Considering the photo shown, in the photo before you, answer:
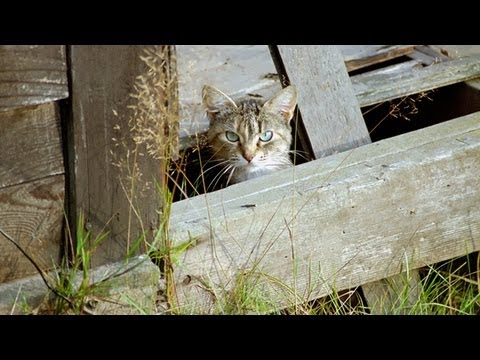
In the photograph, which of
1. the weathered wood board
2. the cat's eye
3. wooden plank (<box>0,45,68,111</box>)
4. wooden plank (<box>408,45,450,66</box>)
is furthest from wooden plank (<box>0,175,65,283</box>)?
wooden plank (<box>408,45,450,66</box>)

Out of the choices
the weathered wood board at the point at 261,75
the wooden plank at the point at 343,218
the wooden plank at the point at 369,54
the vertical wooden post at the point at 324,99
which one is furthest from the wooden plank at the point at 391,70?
the wooden plank at the point at 343,218

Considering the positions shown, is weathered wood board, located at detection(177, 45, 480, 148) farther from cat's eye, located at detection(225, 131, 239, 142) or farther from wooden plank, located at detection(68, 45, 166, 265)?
wooden plank, located at detection(68, 45, 166, 265)

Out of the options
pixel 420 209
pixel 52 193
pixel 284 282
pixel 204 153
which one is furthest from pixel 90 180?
pixel 204 153

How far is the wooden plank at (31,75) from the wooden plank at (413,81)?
2.00 meters

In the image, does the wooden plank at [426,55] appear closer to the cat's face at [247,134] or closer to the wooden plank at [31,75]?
the cat's face at [247,134]

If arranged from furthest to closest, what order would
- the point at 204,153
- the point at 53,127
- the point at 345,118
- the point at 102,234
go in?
the point at 204,153, the point at 345,118, the point at 102,234, the point at 53,127

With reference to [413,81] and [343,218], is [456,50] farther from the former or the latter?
[343,218]

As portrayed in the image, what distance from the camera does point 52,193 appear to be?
2.66 m

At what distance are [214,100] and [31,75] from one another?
1.72 m

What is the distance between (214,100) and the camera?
4090 millimetres

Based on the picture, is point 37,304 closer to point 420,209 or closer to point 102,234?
point 102,234
